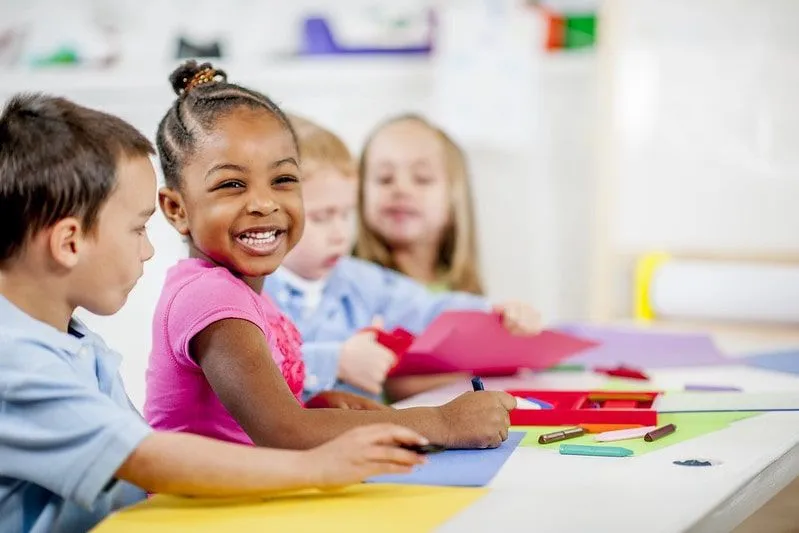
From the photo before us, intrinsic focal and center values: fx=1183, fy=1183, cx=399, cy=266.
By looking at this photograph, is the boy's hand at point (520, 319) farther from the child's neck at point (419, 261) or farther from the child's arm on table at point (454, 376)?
the child's neck at point (419, 261)

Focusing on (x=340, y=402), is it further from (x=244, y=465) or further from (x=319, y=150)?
(x=319, y=150)

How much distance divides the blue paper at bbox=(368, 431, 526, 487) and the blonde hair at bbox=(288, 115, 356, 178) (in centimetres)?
74

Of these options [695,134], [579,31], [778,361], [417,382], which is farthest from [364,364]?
[579,31]

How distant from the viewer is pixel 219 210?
3.58 ft

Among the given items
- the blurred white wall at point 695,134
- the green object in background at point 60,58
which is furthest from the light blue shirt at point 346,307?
the green object in background at point 60,58

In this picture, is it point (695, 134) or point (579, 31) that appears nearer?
point (695, 134)

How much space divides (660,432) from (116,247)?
0.55 m

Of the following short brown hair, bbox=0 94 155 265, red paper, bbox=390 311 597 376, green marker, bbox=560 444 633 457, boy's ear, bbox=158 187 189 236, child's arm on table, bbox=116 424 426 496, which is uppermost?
short brown hair, bbox=0 94 155 265

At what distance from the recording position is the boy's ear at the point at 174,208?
3.69 feet

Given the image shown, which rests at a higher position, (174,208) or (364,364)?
(174,208)

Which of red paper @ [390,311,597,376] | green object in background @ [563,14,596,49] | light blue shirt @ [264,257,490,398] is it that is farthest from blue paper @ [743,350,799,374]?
green object in background @ [563,14,596,49]

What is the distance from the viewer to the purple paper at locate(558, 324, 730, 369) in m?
1.81

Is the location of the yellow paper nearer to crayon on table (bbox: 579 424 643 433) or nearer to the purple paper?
crayon on table (bbox: 579 424 643 433)

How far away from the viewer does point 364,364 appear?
1.50 metres
